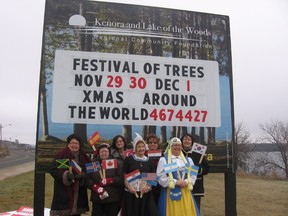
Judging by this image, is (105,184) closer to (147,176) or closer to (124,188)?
(124,188)

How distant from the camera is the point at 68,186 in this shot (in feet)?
14.7

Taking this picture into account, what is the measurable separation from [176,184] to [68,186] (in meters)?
1.52

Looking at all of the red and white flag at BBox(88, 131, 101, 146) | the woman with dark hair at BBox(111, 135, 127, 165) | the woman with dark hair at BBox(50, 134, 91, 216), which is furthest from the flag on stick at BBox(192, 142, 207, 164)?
the woman with dark hair at BBox(50, 134, 91, 216)

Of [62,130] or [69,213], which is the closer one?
[69,213]

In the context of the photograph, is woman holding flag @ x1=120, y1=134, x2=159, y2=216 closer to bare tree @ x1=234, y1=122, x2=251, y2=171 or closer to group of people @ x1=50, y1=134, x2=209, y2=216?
group of people @ x1=50, y1=134, x2=209, y2=216

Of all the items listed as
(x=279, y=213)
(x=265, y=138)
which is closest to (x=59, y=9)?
(x=279, y=213)

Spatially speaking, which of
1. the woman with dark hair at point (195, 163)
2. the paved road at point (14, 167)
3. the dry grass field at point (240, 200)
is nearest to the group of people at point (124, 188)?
the woman with dark hair at point (195, 163)

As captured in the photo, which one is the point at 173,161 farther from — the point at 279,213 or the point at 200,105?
the point at 279,213

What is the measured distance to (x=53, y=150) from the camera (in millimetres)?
5270

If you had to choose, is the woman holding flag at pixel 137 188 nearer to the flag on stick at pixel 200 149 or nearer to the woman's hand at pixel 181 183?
the woman's hand at pixel 181 183

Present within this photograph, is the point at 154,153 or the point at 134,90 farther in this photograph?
the point at 134,90

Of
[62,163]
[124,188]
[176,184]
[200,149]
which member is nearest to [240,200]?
[200,149]

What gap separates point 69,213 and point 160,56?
312cm

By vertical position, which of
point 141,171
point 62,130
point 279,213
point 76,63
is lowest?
point 279,213
